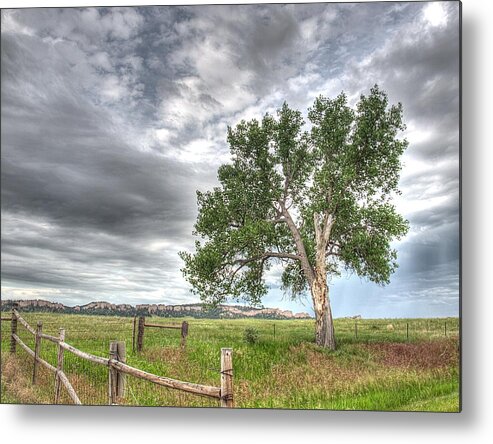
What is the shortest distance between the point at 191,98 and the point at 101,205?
1885 mm

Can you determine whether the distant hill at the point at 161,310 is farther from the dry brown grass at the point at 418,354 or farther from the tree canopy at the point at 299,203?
the dry brown grass at the point at 418,354

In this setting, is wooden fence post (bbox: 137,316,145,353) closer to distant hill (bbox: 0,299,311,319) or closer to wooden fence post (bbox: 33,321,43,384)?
distant hill (bbox: 0,299,311,319)

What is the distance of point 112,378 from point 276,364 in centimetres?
207

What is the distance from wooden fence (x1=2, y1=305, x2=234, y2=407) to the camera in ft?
18.6

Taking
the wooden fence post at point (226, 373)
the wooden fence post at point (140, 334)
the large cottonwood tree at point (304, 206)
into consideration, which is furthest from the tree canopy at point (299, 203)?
the wooden fence post at point (226, 373)

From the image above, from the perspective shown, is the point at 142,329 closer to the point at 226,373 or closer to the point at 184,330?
the point at 184,330

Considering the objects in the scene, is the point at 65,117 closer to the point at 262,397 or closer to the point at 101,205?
the point at 101,205

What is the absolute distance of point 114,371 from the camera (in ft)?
22.2

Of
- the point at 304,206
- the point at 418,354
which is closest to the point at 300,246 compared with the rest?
the point at 304,206

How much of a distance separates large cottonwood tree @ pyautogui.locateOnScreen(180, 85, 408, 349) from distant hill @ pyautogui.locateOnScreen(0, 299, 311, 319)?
0.17 metres

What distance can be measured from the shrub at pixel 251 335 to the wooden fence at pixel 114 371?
0.92 meters

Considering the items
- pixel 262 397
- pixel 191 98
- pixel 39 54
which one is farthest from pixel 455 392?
pixel 39 54

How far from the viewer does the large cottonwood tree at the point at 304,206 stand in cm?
745

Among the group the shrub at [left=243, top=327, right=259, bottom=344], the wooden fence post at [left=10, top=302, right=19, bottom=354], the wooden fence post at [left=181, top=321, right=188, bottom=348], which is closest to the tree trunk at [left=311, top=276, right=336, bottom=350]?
the shrub at [left=243, top=327, right=259, bottom=344]
